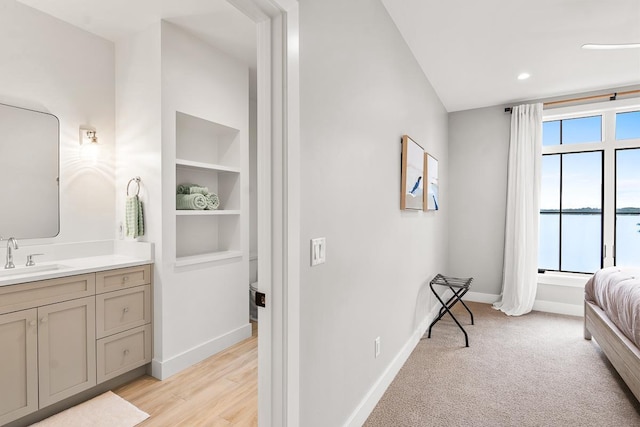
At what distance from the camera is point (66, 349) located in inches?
79.9

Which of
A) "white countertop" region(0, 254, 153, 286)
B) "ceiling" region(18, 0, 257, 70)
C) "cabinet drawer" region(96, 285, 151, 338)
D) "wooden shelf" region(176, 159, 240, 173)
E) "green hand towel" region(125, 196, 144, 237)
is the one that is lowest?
"cabinet drawer" region(96, 285, 151, 338)

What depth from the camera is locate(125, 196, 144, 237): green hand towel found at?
2.47m

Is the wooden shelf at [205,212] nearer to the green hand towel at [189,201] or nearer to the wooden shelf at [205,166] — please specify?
the green hand towel at [189,201]

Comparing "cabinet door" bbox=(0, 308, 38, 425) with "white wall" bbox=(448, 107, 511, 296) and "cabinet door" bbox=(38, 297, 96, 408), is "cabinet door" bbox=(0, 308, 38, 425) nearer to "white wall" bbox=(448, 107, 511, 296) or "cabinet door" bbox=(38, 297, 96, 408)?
"cabinet door" bbox=(38, 297, 96, 408)

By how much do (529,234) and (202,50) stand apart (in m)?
4.03

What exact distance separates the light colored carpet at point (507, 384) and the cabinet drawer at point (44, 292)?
1.98 meters

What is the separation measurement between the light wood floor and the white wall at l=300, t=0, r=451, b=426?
0.78 m

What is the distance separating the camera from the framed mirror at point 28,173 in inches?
87.7

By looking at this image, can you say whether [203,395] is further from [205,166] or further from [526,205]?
[526,205]

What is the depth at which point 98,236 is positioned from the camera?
267 centimetres

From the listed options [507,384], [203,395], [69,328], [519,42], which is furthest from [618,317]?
[69,328]

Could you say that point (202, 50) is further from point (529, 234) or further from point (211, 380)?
point (529, 234)

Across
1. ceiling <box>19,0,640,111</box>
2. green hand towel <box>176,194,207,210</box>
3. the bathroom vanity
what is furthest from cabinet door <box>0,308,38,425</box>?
ceiling <box>19,0,640,111</box>

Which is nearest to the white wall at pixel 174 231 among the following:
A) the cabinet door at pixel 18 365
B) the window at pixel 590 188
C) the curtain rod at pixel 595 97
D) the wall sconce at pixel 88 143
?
the wall sconce at pixel 88 143
